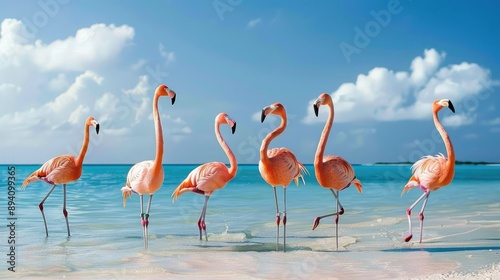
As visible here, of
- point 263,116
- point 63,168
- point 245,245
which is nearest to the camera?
point 263,116

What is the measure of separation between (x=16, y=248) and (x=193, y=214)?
15.3ft

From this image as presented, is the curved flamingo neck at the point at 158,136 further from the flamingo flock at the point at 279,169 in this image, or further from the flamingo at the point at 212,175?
the flamingo at the point at 212,175

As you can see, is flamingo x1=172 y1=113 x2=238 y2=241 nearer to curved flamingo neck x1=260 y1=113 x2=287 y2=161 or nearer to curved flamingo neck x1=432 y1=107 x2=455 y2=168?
curved flamingo neck x1=260 y1=113 x2=287 y2=161

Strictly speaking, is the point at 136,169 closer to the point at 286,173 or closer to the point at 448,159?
the point at 286,173

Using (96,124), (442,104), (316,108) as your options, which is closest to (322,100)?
(316,108)

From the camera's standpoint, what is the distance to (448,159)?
23.7 feet

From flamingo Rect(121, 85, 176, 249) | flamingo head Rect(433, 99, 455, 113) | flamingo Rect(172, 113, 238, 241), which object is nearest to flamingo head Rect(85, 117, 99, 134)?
flamingo Rect(121, 85, 176, 249)

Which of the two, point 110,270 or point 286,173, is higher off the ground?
point 286,173

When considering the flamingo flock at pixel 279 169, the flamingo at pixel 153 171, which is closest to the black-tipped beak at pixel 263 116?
the flamingo flock at pixel 279 169

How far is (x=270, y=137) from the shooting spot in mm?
6781

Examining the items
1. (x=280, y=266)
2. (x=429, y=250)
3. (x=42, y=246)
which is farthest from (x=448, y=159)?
(x=42, y=246)

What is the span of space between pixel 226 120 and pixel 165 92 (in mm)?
853

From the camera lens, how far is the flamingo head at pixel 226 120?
7.00 meters

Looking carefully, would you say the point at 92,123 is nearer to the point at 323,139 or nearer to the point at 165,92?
the point at 165,92
